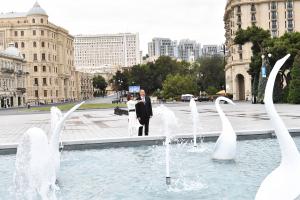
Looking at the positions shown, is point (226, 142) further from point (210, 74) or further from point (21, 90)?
point (210, 74)

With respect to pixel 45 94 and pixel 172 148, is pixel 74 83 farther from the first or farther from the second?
pixel 172 148

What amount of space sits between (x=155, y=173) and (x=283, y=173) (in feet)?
15.2

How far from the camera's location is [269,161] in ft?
36.2

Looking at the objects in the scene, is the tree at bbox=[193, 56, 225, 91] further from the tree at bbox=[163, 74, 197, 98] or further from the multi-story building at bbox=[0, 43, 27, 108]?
the multi-story building at bbox=[0, 43, 27, 108]

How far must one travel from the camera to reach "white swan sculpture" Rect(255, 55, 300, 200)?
18.5 feet

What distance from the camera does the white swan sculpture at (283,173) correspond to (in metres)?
5.63

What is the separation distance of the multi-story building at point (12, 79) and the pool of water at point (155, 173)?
256 feet

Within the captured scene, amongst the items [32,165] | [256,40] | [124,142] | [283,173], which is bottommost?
[124,142]

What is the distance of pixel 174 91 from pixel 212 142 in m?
69.1

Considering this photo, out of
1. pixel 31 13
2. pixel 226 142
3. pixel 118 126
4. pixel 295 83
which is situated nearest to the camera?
pixel 226 142

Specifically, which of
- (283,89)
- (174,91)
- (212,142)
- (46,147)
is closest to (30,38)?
(174,91)

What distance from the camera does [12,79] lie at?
94062 millimetres

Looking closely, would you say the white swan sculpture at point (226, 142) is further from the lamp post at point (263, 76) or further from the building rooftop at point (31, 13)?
the building rooftop at point (31, 13)

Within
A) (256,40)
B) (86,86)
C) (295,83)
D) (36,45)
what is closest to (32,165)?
(295,83)
